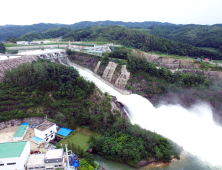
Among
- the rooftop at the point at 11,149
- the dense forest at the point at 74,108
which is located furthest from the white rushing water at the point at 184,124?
the rooftop at the point at 11,149

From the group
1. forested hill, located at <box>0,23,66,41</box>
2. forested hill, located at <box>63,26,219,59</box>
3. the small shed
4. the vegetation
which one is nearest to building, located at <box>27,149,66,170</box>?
the small shed

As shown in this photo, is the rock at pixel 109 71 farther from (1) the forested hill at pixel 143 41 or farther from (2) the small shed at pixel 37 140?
(2) the small shed at pixel 37 140

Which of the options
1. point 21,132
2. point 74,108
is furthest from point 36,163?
point 74,108

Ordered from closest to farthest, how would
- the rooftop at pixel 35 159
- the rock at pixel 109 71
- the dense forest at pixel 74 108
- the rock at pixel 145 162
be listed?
the rooftop at pixel 35 159 < the rock at pixel 145 162 < the dense forest at pixel 74 108 < the rock at pixel 109 71

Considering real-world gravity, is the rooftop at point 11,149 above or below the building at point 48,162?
above

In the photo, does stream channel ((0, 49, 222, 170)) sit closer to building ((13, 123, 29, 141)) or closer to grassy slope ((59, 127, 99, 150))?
grassy slope ((59, 127, 99, 150))

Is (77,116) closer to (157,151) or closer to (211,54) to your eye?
(157,151)
